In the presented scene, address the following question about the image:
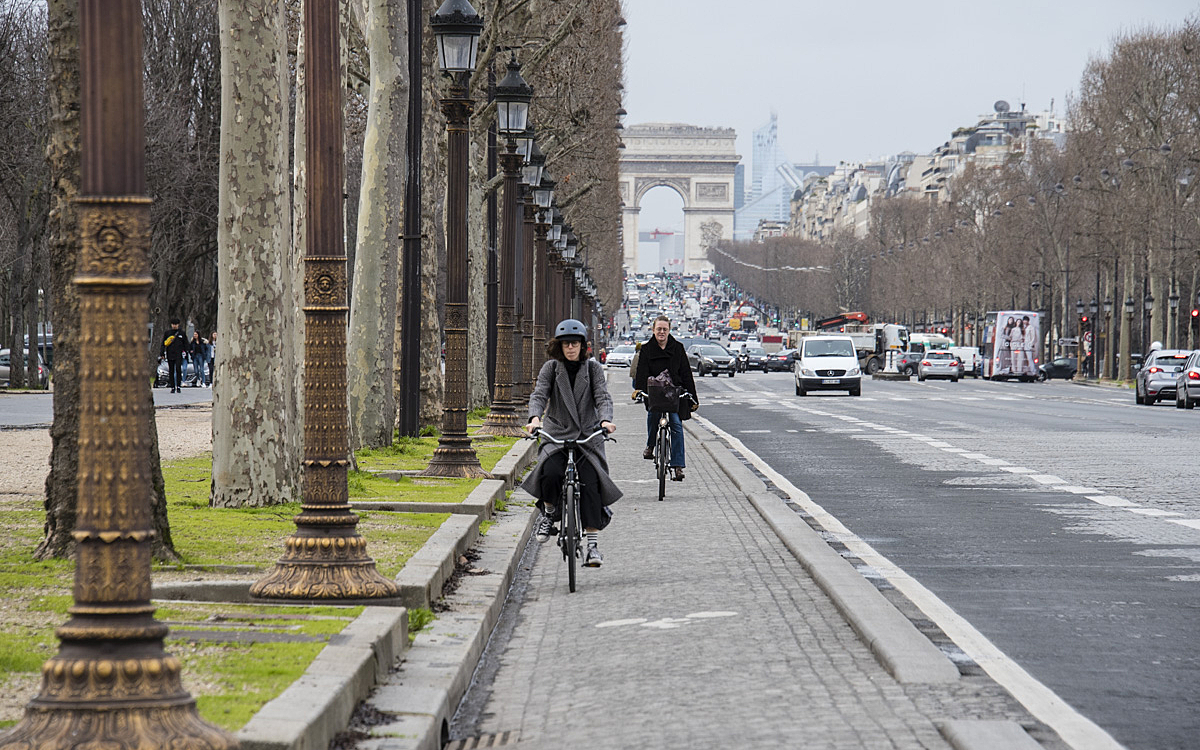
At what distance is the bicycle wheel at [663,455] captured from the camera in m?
16.1

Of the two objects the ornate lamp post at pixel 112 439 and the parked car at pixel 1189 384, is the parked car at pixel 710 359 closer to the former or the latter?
the parked car at pixel 1189 384

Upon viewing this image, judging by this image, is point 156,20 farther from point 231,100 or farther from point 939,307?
point 939,307

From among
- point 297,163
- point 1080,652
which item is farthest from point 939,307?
point 1080,652

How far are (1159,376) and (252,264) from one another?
36.8 metres

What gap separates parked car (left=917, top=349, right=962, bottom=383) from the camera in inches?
2990

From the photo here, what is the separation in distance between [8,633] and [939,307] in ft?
362

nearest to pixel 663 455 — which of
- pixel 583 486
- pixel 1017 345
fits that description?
pixel 583 486

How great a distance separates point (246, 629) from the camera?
23.3 feet

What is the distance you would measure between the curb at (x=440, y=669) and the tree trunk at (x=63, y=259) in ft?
6.60

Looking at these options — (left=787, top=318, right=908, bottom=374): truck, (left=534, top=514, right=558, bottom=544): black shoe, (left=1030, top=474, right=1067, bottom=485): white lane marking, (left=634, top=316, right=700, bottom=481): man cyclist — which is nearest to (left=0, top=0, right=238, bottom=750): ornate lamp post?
(left=534, top=514, right=558, bottom=544): black shoe

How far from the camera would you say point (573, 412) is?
10.8 meters

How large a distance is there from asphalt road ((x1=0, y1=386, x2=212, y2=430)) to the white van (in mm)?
16583

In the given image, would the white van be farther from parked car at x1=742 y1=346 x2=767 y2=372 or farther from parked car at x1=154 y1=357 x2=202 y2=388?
parked car at x1=742 y1=346 x2=767 y2=372

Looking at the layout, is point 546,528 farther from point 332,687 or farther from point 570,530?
point 332,687
